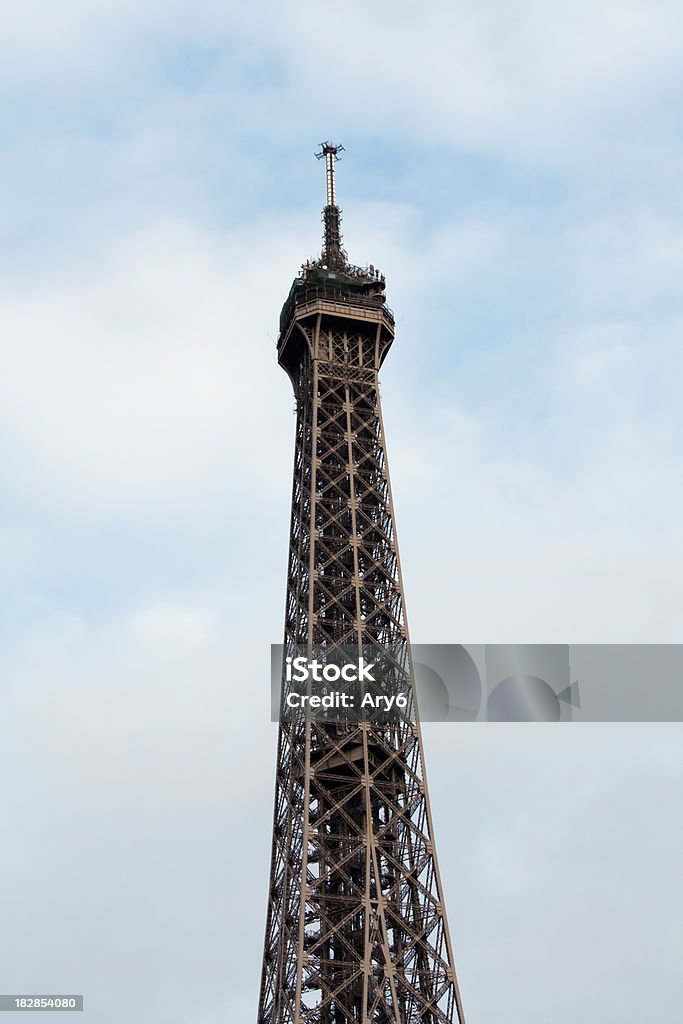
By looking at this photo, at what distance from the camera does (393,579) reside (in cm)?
9125

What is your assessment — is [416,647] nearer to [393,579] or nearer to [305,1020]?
[393,579]

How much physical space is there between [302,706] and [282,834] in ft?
26.1

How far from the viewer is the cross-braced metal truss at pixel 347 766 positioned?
78312 millimetres

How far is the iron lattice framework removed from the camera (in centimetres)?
7831

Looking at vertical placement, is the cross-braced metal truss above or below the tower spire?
below

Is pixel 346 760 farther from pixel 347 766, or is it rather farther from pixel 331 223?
pixel 331 223

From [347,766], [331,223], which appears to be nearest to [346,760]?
[347,766]

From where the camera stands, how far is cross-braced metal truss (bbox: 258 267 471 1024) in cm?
7831

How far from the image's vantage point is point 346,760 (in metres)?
83.3

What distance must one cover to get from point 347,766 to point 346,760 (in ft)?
2.95

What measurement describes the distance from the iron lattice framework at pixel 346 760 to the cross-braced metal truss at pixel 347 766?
95 millimetres

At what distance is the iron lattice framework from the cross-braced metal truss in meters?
0.09

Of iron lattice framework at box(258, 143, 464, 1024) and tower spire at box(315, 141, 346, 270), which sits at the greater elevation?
tower spire at box(315, 141, 346, 270)

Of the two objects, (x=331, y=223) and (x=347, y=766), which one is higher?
(x=331, y=223)
